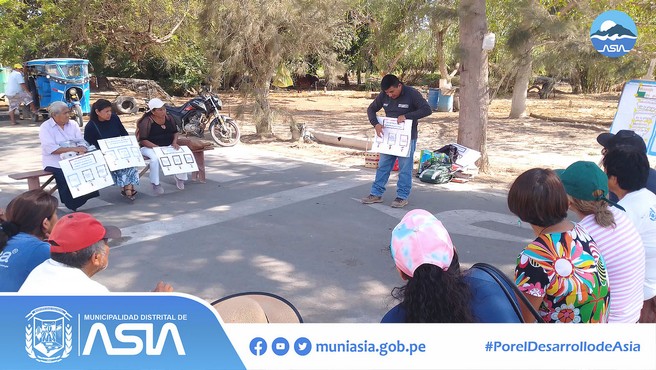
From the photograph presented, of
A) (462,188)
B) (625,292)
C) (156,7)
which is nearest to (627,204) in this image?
(625,292)

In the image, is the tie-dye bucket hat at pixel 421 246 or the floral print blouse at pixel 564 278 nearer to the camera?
the tie-dye bucket hat at pixel 421 246

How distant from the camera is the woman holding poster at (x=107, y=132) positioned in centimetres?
777

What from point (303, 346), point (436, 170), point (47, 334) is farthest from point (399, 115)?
point (47, 334)

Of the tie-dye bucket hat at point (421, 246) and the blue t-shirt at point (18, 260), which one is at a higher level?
the tie-dye bucket hat at point (421, 246)

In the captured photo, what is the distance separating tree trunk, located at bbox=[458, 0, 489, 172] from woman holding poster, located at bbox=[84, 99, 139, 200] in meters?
5.47

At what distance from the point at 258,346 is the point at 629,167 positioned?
2321 mm

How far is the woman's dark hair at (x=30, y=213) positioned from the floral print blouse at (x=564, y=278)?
2.86 metres

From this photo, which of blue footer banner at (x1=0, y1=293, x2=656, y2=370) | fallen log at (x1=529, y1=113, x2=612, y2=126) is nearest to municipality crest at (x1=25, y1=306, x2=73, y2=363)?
blue footer banner at (x1=0, y1=293, x2=656, y2=370)

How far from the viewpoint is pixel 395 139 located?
7590 mm

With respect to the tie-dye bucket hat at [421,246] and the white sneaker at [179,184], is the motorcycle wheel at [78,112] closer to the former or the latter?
the white sneaker at [179,184]

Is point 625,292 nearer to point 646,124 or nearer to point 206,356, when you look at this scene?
point 206,356

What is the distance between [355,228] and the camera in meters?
6.72

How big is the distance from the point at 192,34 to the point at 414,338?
1945cm

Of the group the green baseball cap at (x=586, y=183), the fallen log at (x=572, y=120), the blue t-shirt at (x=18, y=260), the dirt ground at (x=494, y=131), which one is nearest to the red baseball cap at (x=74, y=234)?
the blue t-shirt at (x=18, y=260)
